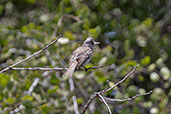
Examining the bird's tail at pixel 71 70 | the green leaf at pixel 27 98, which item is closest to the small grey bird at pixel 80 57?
the bird's tail at pixel 71 70

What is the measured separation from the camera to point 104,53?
10.9ft

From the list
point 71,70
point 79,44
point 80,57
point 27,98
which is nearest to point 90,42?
point 79,44

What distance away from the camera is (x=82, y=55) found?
2816 millimetres

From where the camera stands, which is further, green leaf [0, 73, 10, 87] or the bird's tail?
green leaf [0, 73, 10, 87]

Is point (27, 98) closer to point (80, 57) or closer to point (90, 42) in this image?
point (80, 57)

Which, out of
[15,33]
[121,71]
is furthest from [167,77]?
[15,33]

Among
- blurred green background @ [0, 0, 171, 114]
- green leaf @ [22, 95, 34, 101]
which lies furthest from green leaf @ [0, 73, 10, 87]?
green leaf @ [22, 95, 34, 101]

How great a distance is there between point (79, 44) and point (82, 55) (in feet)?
2.14

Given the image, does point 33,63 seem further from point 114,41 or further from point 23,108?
point 114,41

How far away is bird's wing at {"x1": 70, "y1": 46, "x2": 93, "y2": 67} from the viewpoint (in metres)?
2.71

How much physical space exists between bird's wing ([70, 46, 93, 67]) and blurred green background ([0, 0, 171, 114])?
0.30ft

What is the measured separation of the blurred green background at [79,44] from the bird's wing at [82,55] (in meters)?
0.09

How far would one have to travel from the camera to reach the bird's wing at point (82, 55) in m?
2.71

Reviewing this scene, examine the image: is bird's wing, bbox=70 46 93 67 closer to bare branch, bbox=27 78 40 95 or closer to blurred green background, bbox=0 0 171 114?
blurred green background, bbox=0 0 171 114
